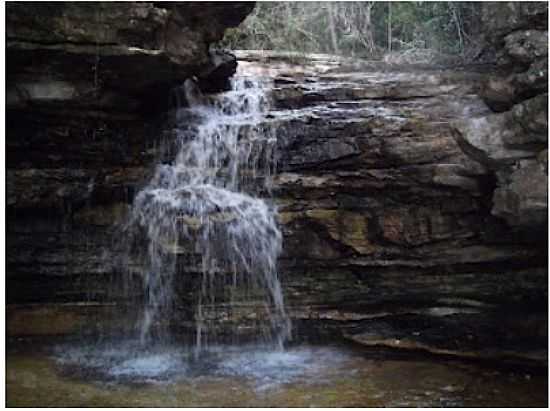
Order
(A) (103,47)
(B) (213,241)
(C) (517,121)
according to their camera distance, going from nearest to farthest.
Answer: (C) (517,121), (A) (103,47), (B) (213,241)

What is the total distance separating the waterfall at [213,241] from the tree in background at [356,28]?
17.2 feet

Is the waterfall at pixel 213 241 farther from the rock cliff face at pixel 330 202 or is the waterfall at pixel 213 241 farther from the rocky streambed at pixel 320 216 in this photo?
the rock cliff face at pixel 330 202

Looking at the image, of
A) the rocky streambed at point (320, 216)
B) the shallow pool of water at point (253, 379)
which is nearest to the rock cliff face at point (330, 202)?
the rocky streambed at point (320, 216)

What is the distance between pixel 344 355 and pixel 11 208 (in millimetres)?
3922

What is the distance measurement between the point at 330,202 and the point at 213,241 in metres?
1.34

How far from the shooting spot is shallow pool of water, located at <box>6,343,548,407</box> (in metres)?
5.20

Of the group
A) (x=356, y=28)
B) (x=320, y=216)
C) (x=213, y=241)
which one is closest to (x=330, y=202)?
(x=320, y=216)

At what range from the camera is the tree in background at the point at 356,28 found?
36.3 feet

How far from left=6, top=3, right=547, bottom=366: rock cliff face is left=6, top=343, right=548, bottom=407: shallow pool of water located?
0.37 meters

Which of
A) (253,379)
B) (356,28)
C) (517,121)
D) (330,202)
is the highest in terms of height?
(356,28)

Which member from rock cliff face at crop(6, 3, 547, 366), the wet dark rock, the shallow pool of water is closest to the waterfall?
rock cliff face at crop(6, 3, 547, 366)

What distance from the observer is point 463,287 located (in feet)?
22.0

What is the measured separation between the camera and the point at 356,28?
12.8 m

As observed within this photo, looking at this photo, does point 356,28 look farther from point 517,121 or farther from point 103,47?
point 103,47
